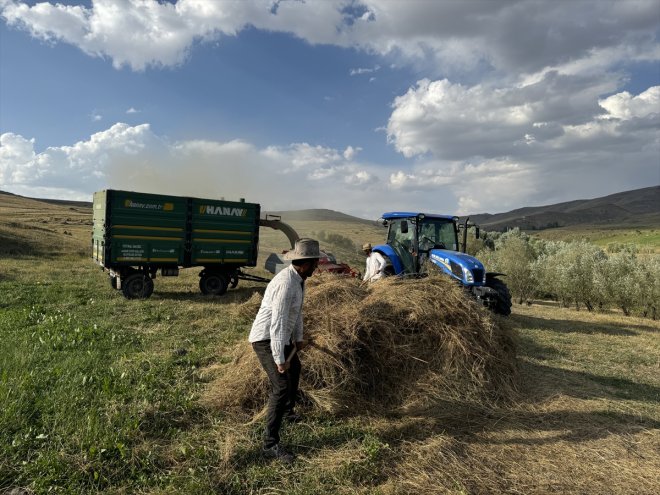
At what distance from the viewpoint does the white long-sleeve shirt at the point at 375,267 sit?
27.2ft

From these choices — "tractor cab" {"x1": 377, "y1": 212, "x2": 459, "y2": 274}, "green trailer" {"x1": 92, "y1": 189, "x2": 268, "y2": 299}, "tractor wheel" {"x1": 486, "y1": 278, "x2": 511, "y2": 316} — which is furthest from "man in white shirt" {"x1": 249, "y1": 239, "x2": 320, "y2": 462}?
"green trailer" {"x1": 92, "y1": 189, "x2": 268, "y2": 299}

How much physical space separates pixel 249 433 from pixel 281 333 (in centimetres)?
131

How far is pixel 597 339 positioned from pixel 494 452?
7.58m

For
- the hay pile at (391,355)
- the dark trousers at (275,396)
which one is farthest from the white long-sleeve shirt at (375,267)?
the dark trousers at (275,396)

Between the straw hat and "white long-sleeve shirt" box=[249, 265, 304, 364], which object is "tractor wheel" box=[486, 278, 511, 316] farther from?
the straw hat

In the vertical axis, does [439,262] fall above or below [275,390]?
above

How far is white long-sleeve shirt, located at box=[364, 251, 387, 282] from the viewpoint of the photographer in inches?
327

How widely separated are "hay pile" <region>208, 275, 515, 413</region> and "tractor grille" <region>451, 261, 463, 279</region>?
3.38 metres

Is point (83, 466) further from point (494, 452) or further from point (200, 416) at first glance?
point (494, 452)

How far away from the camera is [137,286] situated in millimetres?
11547

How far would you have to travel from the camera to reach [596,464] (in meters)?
4.14

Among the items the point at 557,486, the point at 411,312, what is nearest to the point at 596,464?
the point at 557,486

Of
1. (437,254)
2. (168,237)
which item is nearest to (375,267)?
(437,254)

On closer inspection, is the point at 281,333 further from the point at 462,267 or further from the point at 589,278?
the point at 589,278
